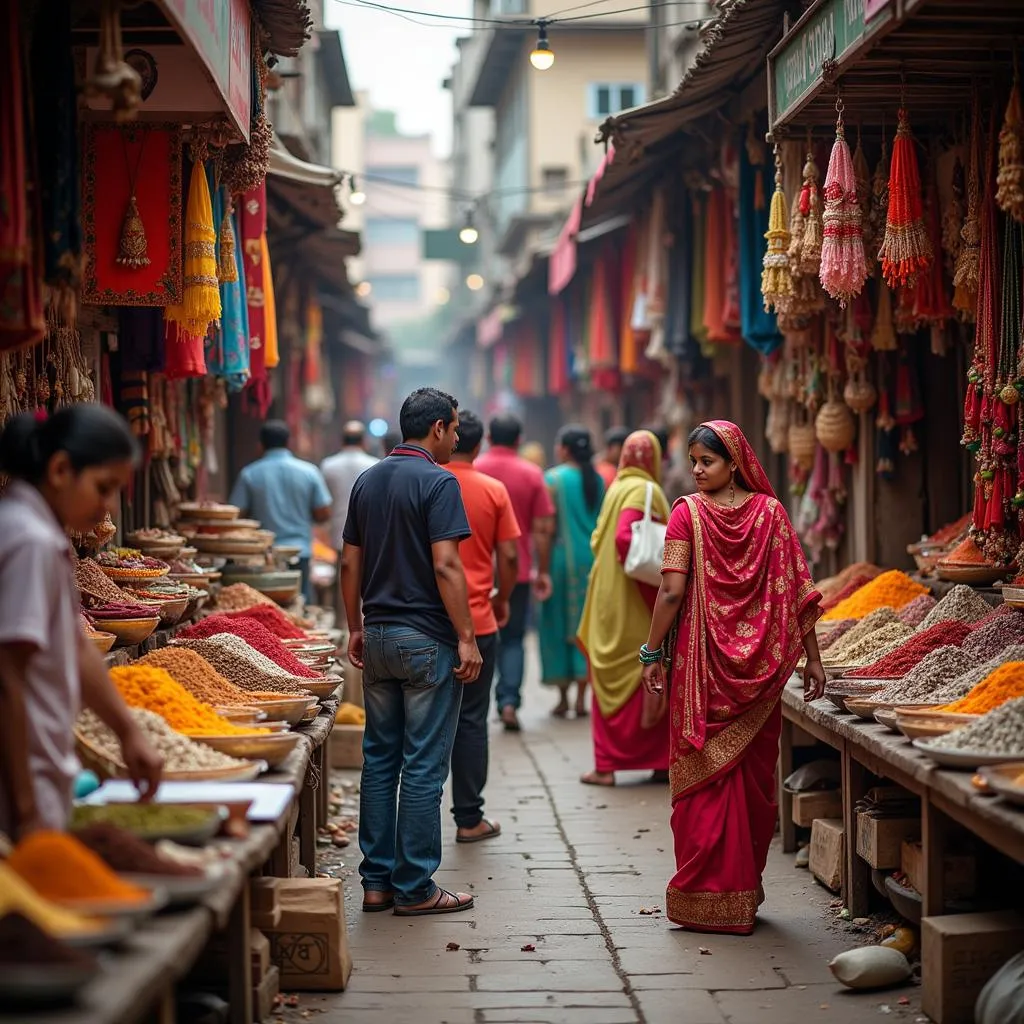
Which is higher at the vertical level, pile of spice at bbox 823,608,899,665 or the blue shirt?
the blue shirt

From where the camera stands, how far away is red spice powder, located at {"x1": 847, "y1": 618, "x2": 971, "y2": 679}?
6562mm

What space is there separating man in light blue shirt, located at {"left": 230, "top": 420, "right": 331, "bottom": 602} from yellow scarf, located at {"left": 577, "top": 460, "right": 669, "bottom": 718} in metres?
3.42

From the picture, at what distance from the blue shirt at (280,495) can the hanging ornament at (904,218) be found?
6597 millimetres

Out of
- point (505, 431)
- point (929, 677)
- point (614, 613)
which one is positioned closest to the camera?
point (929, 677)

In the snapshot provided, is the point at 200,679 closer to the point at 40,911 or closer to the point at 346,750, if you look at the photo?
the point at 40,911

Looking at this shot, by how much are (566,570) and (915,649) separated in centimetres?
595

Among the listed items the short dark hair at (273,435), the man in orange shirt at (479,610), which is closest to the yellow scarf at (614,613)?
the man in orange shirt at (479,610)

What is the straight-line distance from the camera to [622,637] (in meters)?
9.58

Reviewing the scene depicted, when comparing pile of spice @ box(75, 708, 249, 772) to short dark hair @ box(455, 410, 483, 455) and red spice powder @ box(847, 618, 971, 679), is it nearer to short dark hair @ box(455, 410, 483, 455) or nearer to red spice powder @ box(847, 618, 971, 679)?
red spice powder @ box(847, 618, 971, 679)

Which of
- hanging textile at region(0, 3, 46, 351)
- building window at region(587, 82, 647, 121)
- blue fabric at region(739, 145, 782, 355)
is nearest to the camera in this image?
hanging textile at region(0, 3, 46, 351)

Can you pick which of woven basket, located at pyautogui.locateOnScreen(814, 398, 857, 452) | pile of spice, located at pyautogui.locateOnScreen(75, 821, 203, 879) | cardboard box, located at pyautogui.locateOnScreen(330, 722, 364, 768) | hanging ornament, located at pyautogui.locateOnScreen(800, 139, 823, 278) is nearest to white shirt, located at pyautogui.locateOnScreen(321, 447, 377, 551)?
cardboard box, located at pyautogui.locateOnScreen(330, 722, 364, 768)

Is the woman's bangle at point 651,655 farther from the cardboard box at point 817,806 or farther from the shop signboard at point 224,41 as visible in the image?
the shop signboard at point 224,41

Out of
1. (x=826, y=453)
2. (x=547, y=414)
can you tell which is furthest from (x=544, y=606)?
(x=547, y=414)

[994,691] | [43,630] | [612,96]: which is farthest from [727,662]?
[612,96]
